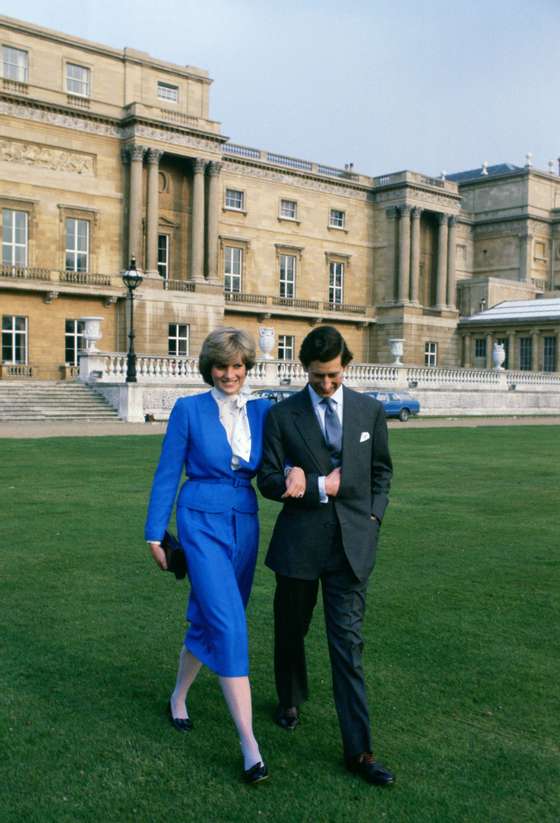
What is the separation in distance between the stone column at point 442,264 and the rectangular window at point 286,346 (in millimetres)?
12068

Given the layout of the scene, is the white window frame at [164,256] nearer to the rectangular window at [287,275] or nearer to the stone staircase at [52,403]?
the rectangular window at [287,275]

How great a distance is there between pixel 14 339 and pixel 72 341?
3043mm

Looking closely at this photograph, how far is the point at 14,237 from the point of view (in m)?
41.7

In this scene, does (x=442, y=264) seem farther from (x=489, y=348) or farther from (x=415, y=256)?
(x=489, y=348)

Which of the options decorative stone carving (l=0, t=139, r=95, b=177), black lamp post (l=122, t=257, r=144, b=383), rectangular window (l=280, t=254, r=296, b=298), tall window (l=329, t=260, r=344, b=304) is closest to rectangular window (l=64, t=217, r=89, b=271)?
decorative stone carving (l=0, t=139, r=95, b=177)

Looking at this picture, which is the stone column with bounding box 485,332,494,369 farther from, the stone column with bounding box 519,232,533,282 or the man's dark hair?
the man's dark hair

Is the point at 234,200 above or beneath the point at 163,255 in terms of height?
above

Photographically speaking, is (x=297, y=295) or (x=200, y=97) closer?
(x=200, y=97)

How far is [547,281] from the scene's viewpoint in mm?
71750

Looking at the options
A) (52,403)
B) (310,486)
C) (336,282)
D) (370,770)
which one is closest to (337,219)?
(336,282)

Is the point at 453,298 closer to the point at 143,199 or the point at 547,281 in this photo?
the point at 547,281

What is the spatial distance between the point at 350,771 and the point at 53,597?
138 inches

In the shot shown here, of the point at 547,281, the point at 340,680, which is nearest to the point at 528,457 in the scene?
the point at 340,680

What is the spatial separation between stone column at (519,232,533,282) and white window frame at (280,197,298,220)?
24646 mm
